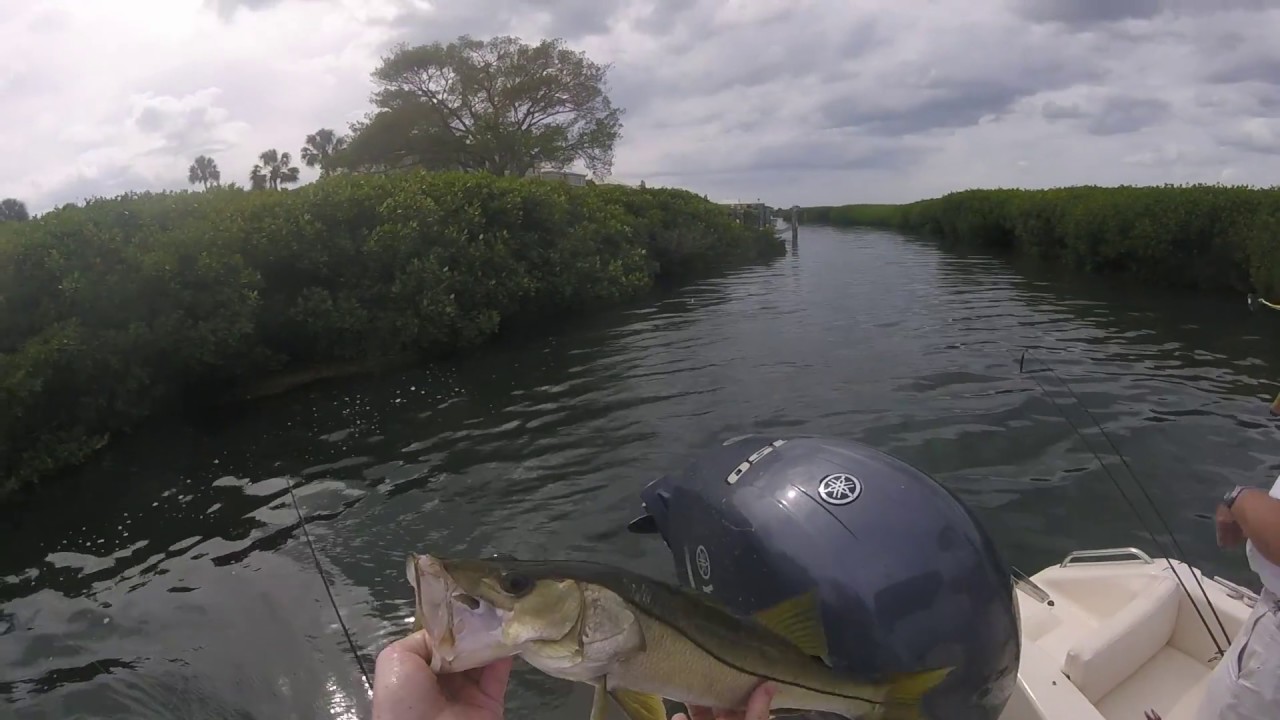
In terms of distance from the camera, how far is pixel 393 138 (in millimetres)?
36688

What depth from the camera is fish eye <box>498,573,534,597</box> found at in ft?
5.39

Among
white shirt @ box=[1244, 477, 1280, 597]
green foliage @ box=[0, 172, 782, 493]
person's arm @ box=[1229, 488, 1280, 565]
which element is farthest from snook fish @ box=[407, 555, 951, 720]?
green foliage @ box=[0, 172, 782, 493]

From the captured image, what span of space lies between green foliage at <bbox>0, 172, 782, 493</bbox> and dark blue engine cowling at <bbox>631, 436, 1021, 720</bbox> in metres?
9.39

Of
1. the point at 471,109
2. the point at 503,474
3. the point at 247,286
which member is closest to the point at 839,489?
the point at 503,474

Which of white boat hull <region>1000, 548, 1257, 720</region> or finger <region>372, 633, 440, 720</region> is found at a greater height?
finger <region>372, 633, 440, 720</region>

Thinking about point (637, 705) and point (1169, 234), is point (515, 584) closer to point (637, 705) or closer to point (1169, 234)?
point (637, 705)

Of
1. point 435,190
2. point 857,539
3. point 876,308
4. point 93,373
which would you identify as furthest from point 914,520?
point 876,308

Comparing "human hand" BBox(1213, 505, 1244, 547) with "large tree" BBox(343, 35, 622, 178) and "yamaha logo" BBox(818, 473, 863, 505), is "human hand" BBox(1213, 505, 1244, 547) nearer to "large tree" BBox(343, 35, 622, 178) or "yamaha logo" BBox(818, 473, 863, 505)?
"yamaha logo" BBox(818, 473, 863, 505)

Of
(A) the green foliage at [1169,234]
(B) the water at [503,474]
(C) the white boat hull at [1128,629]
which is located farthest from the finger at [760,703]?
(A) the green foliage at [1169,234]

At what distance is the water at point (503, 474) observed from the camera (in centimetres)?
579

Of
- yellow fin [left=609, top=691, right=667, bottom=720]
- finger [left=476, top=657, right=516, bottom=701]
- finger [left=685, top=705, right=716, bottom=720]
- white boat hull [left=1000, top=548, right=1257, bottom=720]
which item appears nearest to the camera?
yellow fin [left=609, top=691, right=667, bottom=720]

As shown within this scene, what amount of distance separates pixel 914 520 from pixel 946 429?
23.0 feet

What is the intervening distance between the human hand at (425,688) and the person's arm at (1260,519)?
2.59 m

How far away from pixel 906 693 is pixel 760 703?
1.66 ft
